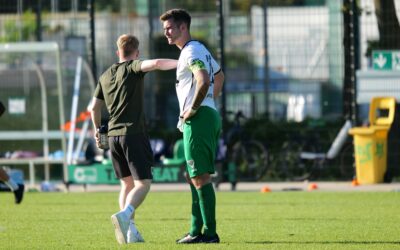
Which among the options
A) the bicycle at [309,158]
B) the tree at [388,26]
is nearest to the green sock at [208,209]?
the bicycle at [309,158]

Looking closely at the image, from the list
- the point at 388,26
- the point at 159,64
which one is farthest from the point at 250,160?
the point at 159,64

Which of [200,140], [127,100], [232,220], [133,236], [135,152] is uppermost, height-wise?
[127,100]

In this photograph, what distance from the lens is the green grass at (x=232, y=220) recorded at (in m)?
11.3

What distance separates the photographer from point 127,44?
11703mm

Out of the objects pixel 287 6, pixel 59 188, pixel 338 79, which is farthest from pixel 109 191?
pixel 287 6

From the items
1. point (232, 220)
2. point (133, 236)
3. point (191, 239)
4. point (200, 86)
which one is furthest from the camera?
point (232, 220)

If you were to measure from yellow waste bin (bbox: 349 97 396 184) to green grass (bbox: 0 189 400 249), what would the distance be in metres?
1.80

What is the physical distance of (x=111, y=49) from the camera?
76.8 feet

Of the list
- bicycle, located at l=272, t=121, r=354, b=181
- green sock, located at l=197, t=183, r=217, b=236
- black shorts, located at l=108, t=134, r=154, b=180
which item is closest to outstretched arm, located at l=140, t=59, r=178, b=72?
black shorts, located at l=108, t=134, r=154, b=180

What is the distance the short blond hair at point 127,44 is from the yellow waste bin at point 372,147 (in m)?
9.55

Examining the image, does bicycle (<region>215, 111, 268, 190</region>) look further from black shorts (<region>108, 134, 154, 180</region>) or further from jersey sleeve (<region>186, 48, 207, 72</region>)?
jersey sleeve (<region>186, 48, 207, 72</region>)

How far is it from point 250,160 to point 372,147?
2661 millimetres

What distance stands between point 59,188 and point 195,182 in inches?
427

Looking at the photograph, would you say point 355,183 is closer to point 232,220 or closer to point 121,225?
point 232,220
